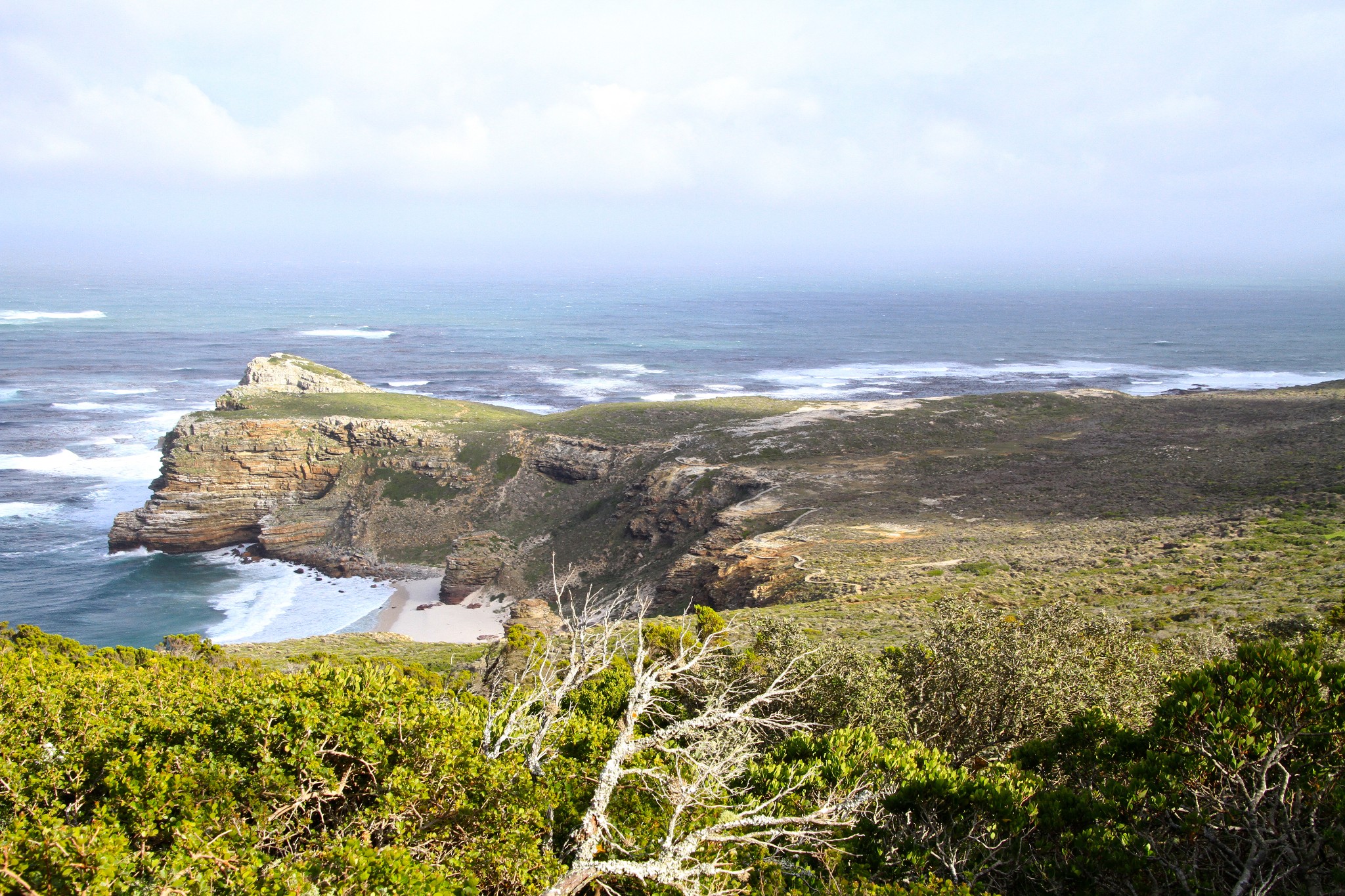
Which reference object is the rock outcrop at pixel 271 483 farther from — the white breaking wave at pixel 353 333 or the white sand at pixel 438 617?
the white breaking wave at pixel 353 333

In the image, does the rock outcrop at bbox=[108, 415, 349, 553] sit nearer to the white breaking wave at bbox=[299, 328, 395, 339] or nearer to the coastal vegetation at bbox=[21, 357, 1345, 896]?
the coastal vegetation at bbox=[21, 357, 1345, 896]

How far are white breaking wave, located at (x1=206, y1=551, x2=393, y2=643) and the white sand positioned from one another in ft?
4.72

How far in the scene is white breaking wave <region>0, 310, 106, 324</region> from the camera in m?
158

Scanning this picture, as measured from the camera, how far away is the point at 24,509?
57531mm

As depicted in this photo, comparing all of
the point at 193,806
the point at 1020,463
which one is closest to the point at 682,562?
the point at 1020,463

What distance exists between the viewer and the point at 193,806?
8234mm

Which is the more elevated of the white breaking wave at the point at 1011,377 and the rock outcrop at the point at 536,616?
the white breaking wave at the point at 1011,377

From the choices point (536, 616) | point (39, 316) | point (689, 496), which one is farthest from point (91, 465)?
point (39, 316)

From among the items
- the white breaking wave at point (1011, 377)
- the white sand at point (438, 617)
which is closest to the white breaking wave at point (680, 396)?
the white breaking wave at point (1011, 377)

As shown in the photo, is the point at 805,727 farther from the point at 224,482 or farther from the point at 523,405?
the point at 523,405

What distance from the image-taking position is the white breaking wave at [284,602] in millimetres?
42844

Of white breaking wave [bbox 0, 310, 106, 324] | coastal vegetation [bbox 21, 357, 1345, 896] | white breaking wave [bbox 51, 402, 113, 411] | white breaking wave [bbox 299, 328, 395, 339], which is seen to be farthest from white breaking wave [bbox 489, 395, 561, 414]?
white breaking wave [bbox 0, 310, 106, 324]

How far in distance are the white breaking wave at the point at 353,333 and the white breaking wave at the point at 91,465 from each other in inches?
3581

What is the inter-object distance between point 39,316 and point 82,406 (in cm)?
10674
